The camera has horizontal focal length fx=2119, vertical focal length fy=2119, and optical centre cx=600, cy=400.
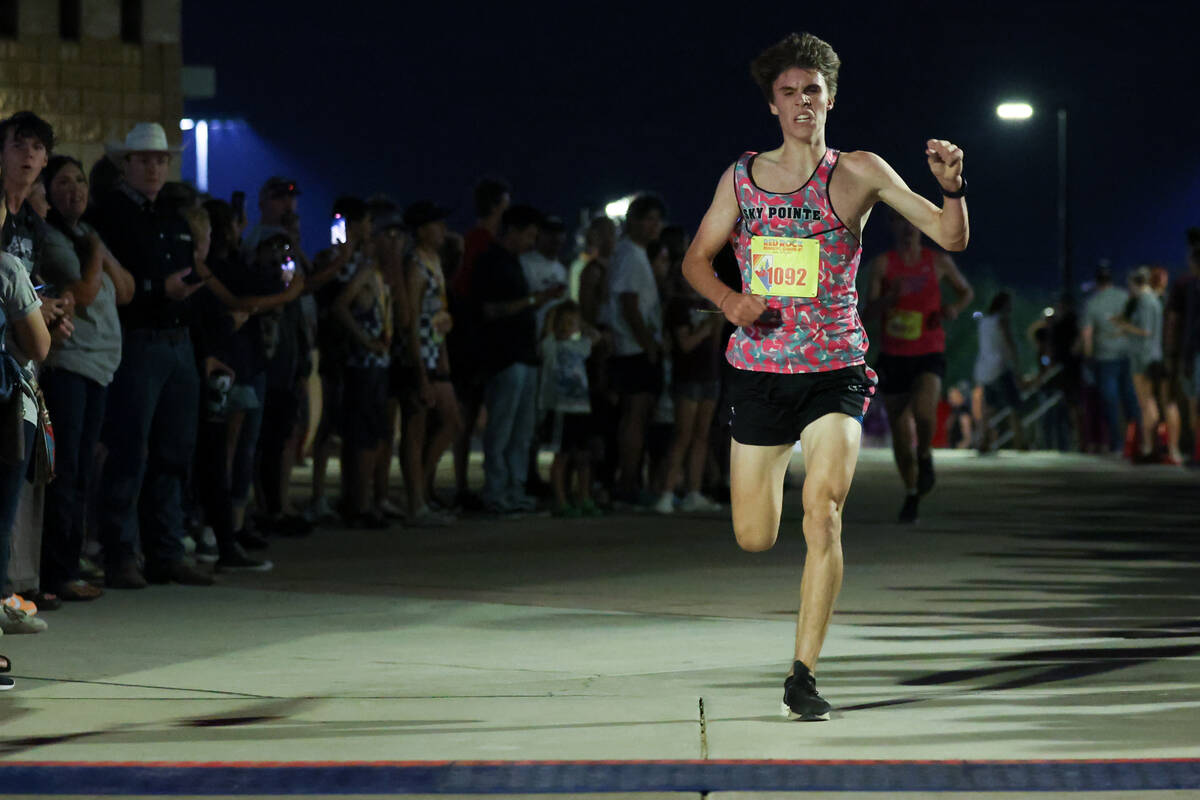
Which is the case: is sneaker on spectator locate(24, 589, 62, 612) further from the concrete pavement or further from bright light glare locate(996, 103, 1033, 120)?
bright light glare locate(996, 103, 1033, 120)

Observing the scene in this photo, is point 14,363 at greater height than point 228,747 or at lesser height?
greater

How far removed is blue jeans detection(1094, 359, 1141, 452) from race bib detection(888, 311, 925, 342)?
9262 mm

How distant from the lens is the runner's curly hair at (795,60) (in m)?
6.72

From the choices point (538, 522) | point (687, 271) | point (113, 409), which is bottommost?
point (538, 522)

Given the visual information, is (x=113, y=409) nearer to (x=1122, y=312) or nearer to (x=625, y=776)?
(x=625, y=776)

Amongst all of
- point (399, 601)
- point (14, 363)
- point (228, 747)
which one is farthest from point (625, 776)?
point (399, 601)

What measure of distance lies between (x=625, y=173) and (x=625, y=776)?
46.8 m

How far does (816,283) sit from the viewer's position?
666 centimetres

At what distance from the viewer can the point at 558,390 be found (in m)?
14.5

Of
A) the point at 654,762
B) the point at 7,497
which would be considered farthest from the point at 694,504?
the point at 654,762

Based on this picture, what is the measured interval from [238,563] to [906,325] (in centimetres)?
512

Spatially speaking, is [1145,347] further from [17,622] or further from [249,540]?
[17,622]

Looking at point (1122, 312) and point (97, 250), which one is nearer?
point (97, 250)

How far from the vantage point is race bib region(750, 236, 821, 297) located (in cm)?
666
